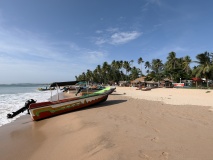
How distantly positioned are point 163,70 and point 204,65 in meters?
24.4

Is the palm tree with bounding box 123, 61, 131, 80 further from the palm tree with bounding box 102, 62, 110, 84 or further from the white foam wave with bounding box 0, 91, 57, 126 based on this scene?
the white foam wave with bounding box 0, 91, 57, 126

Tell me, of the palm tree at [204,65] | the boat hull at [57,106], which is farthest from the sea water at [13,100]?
the palm tree at [204,65]

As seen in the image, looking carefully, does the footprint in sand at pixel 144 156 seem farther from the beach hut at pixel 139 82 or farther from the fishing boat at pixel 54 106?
the beach hut at pixel 139 82

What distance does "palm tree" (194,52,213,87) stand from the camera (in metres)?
35.4

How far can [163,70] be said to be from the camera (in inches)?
2448

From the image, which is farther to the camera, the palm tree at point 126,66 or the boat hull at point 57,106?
the palm tree at point 126,66

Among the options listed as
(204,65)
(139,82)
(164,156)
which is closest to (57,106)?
(164,156)

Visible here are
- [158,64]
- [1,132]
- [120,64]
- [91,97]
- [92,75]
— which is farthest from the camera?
[92,75]

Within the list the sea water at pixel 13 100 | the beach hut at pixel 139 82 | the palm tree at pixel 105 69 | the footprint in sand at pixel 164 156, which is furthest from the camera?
the palm tree at pixel 105 69

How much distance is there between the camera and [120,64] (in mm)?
82062

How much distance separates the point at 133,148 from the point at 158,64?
68495 millimetres

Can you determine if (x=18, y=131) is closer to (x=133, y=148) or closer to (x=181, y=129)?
(x=133, y=148)

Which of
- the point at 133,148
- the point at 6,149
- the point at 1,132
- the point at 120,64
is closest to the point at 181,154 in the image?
the point at 133,148

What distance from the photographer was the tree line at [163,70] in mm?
38528
